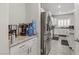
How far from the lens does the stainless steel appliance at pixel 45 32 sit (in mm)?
1437

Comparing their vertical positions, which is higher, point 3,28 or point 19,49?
point 3,28

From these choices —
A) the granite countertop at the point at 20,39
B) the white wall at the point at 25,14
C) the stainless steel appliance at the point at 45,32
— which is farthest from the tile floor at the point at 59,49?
the granite countertop at the point at 20,39

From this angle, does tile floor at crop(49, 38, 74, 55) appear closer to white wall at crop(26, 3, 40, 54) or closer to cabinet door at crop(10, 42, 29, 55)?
white wall at crop(26, 3, 40, 54)

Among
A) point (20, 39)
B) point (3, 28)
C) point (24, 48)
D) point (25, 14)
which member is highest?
point (25, 14)

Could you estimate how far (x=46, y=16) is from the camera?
1411 millimetres

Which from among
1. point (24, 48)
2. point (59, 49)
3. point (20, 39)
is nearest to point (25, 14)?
point (20, 39)

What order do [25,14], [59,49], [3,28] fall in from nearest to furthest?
[3,28] → [59,49] → [25,14]

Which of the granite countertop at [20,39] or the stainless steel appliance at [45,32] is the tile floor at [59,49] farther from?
the granite countertop at [20,39]

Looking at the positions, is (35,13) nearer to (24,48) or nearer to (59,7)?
(59,7)

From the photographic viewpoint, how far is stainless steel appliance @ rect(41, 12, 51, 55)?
56.6 inches

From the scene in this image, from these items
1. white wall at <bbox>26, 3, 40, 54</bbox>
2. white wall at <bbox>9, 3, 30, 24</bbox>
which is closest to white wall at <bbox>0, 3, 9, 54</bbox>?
white wall at <bbox>9, 3, 30, 24</bbox>

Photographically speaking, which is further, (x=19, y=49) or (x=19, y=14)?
(x=19, y=14)

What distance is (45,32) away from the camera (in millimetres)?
1479
